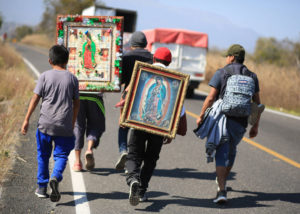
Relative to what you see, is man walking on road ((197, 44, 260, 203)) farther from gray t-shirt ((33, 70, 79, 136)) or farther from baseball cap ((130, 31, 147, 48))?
gray t-shirt ((33, 70, 79, 136))

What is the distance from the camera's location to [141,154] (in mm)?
5172

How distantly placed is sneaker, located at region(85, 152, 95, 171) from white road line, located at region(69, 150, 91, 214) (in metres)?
0.16

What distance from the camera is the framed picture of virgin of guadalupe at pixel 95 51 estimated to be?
546cm

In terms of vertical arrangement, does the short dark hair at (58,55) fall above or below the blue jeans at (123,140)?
above

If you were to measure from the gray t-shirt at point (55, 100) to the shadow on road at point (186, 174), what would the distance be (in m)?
2.15

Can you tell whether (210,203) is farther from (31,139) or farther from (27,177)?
(31,139)

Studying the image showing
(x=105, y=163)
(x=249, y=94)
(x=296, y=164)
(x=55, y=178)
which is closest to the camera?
(x=55, y=178)

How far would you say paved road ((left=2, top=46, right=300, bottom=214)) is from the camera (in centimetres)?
499

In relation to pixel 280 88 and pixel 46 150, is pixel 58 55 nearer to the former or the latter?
pixel 46 150

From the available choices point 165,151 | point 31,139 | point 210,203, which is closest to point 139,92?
point 210,203

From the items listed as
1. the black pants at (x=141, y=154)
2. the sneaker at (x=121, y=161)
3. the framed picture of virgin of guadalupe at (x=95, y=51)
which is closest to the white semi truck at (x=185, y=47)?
the sneaker at (x=121, y=161)

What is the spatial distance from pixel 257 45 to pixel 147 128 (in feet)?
186

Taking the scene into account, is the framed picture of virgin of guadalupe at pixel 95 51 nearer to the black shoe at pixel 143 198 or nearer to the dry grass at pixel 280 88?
the black shoe at pixel 143 198

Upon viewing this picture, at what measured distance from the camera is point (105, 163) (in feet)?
22.5
